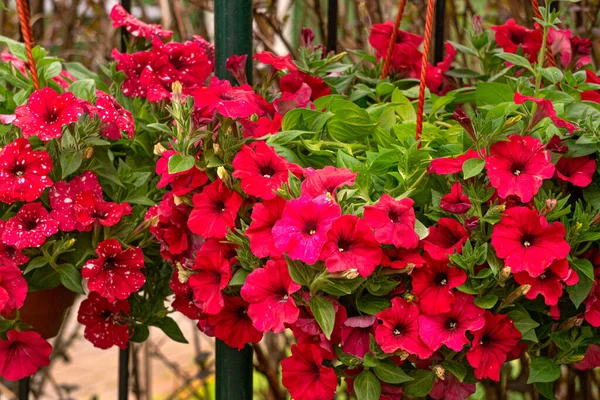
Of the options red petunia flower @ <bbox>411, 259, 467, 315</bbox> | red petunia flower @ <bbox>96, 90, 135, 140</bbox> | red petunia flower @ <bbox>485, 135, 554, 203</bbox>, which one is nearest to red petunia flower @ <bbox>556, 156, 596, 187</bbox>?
red petunia flower @ <bbox>485, 135, 554, 203</bbox>

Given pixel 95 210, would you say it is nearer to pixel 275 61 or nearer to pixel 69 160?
pixel 69 160

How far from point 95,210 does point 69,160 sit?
7 centimetres

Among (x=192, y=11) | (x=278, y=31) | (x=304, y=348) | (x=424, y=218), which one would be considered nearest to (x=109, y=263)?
(x=304, y=348)

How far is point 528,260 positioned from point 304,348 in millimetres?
248

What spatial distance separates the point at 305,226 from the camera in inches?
29.9

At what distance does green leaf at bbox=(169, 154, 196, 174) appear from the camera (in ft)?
2.70

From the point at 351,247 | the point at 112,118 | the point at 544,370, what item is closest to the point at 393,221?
the point at 351,247

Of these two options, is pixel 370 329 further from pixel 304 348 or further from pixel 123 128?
pixel 123 128

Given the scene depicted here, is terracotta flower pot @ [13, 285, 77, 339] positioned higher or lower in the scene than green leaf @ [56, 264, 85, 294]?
lower

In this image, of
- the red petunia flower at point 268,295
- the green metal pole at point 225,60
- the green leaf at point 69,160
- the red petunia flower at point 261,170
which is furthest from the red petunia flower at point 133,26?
the red petunia flower at point 268,295

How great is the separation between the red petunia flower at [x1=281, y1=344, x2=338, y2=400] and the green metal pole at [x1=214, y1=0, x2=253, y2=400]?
0.15 meters

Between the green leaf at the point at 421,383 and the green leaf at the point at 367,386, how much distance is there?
5 centimetres

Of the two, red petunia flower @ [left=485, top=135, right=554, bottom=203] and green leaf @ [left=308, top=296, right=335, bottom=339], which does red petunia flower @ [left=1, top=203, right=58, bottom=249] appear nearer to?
green leaf @ [left=308, top=296, right=335, bottom=339]

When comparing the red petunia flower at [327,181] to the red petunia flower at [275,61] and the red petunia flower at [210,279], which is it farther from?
the red petunia flower at [275,61]
